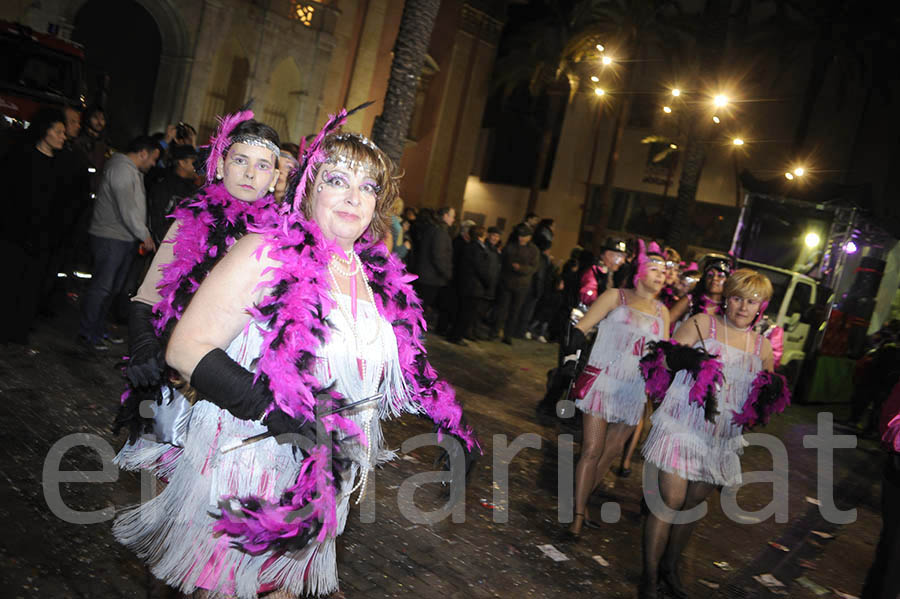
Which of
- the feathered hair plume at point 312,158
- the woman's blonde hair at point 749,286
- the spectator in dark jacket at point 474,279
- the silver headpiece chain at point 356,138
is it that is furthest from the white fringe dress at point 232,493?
the spectator in dark jacket at point 474,279

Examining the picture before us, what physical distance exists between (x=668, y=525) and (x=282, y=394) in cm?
308

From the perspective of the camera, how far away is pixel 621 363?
17.7 ft

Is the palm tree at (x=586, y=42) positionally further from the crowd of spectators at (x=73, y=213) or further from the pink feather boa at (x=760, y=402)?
the pink feather boa at (x=760, y=402)

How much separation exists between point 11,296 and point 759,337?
20.4 feet

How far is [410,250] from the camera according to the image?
12867 millimetres

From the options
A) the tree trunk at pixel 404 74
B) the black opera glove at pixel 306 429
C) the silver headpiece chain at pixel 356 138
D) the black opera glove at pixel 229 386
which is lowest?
the black opera glove at pixel 306 429

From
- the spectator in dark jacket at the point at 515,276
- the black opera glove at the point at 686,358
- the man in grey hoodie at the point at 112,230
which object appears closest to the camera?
the black opera glove at the point at 686,358

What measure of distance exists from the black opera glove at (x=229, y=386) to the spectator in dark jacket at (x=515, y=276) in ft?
35.5

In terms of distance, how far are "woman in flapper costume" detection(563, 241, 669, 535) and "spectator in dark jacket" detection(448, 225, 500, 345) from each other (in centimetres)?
674

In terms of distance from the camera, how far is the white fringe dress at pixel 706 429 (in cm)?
447

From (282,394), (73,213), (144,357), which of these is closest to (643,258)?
A: (144,357)

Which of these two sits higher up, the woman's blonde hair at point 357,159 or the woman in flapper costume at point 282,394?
the woman's blonde hair at point 357,159

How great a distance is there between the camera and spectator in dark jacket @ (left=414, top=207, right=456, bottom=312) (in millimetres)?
11758

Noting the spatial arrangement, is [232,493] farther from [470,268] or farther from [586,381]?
[470,268]
